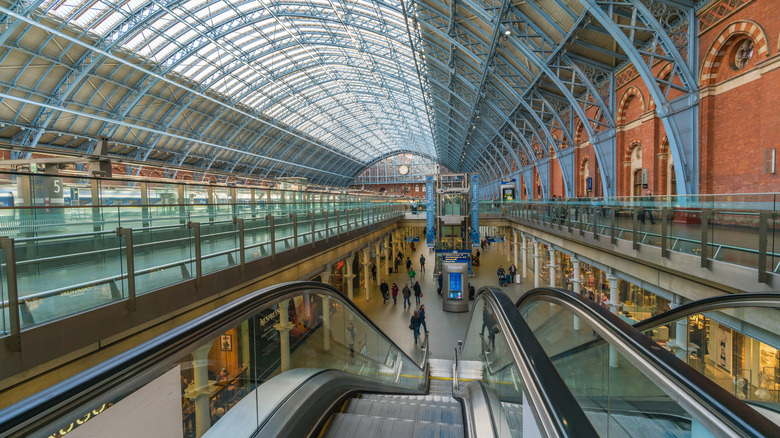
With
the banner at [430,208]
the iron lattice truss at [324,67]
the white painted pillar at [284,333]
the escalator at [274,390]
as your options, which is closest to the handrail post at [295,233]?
the escalator at [274,390]

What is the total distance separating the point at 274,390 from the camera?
246 cm

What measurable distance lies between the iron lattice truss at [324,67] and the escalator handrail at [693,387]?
12742 mm

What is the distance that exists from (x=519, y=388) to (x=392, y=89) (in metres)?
38.0

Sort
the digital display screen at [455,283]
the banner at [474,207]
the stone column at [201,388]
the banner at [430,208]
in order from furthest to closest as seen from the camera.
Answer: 1. the banner at [430,208]
2. the banner at [474,207]
3. the digital display screen at [455,283]
4. the stone column at [201,388]

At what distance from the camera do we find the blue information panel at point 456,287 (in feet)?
52.2

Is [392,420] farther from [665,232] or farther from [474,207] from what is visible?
[474,207]

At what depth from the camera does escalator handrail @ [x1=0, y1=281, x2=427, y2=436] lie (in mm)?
943

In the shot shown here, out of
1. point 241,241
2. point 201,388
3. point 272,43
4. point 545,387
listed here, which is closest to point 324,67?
point 272,43

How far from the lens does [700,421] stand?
123 centimetres

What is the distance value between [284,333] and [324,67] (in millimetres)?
37575

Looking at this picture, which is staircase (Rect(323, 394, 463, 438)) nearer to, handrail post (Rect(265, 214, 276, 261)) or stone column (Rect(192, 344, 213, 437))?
stone column (Rect(192, 344, 213, 437))

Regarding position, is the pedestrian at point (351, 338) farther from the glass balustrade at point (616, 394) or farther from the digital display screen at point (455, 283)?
the digital display screen at point (455, 283)

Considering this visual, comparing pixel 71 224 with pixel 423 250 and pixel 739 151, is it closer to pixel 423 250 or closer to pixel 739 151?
pixel 739 151

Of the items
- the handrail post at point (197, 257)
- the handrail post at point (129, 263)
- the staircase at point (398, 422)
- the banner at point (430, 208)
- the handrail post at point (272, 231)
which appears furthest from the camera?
the banner at point (430, 208)
